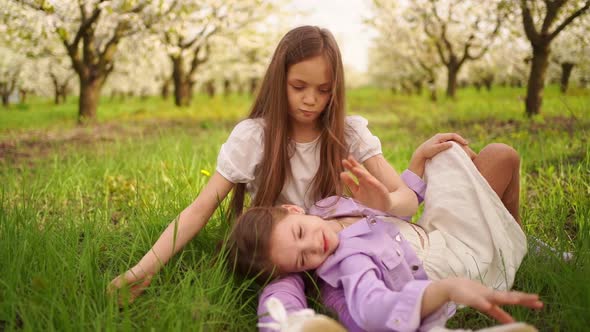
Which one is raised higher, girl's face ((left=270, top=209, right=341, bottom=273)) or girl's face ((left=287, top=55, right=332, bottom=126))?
girl's face ((left=287, top=55, right=332, bottom=126))

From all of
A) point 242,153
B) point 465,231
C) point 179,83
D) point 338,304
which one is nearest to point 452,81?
point 179,83

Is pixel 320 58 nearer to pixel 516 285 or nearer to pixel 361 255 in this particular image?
pixel 361 255

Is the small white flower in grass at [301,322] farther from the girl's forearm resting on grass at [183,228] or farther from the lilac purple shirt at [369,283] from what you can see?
the girl's forearm resting on grass at [183,228]

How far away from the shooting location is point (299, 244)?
1.74 metres

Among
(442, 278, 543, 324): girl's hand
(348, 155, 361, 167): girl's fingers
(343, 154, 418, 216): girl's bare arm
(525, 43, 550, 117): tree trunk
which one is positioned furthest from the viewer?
(525, 43, 550, 117): tree trunk

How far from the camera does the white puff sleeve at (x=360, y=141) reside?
229 cm

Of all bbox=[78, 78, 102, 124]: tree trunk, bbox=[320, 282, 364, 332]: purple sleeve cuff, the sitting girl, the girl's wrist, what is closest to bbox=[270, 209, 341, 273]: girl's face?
the sitting girl

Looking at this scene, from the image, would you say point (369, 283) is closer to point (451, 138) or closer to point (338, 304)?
→ point (338, 304)

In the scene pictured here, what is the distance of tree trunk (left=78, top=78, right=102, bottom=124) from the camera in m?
9.05

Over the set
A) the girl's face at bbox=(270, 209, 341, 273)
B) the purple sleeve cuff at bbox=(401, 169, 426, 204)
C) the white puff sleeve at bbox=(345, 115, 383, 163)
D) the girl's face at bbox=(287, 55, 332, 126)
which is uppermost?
the girl's face at bbox=(287, 55, 332, 126)

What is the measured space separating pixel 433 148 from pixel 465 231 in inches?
15.8

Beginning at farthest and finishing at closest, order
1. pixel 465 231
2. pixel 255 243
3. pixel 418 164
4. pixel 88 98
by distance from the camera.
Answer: pixel 88 98 < pixel 418 164 < pixel 465 231 < pixel 255 243

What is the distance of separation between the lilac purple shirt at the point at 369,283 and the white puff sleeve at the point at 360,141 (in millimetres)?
326

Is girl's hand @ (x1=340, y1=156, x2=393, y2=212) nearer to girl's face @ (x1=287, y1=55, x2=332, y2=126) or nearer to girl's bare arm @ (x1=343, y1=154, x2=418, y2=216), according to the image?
girl's bare arm @ (x1=343, y1=154, x2=418, y2=216)
